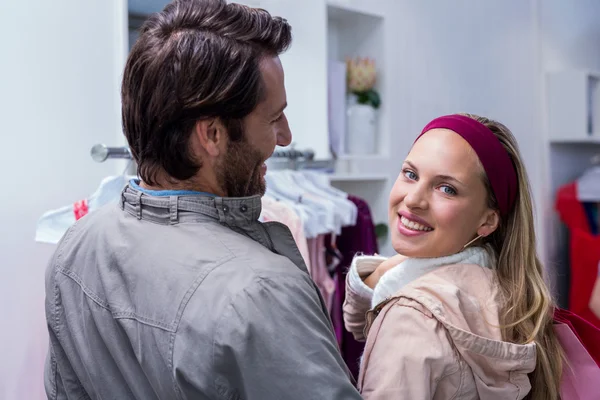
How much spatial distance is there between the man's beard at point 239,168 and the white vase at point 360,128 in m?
2.07

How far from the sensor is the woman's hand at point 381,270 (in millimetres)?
1704

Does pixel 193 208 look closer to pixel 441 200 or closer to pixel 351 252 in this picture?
pixel 441 200

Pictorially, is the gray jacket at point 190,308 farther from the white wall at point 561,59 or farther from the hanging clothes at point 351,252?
the white wall at point 561,59

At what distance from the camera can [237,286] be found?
1.04m

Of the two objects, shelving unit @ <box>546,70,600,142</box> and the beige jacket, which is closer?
the beige jacket

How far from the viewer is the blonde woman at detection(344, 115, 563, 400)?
135 cm

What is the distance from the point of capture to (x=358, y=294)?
1.68m

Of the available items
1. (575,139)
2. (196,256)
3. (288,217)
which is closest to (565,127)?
(575,139)

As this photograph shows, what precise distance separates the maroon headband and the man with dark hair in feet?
1.46

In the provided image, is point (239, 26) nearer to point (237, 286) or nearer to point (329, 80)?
point (237, 286)

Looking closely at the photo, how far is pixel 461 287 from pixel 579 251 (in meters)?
3.33

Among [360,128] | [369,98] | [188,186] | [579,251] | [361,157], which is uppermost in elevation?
[369,98]

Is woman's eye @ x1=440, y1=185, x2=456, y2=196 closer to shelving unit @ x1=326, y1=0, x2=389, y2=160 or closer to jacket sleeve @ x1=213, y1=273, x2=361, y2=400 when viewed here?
jacket sleeve @ x1=213, y1=273, x2=361, y2=400

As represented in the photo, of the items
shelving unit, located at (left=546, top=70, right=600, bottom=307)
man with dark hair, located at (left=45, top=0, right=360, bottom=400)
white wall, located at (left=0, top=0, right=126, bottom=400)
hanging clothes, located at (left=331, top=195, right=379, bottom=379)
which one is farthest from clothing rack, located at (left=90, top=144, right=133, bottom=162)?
shelving unit, located at (left=546, top=70, right=600, bottom=307)
